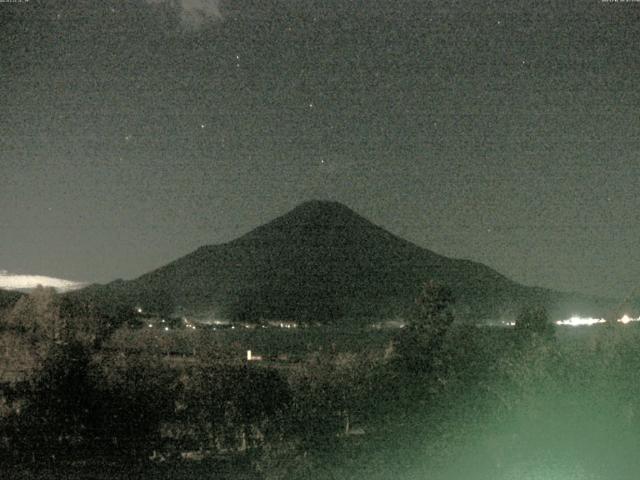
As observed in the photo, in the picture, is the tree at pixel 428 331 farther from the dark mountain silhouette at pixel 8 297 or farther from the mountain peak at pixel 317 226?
the mountain peak at pixel 317 226

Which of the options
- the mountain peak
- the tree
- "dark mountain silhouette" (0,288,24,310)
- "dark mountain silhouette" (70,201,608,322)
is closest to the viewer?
the tree

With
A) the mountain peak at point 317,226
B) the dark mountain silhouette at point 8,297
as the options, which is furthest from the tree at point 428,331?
the mountain peak at point 317,226

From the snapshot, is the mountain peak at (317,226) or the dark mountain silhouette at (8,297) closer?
the dark mountain silhouette at (8,297)

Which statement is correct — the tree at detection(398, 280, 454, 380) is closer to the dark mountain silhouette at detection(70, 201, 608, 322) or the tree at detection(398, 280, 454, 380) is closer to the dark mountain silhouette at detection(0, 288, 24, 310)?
the dark mountain silhouette at detection(0, 288, 24, 310)

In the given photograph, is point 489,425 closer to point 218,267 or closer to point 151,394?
point 151,394

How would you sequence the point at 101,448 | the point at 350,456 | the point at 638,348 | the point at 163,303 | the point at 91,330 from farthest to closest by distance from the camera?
the point at 163,303, the point at 91,330, the point at 101,448, the point at 350,456, the point at 638,348

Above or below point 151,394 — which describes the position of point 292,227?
above

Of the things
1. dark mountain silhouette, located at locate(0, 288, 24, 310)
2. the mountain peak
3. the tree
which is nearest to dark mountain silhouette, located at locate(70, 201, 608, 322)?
the mountain peak

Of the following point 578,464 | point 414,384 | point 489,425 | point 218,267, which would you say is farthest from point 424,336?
point 218,267
